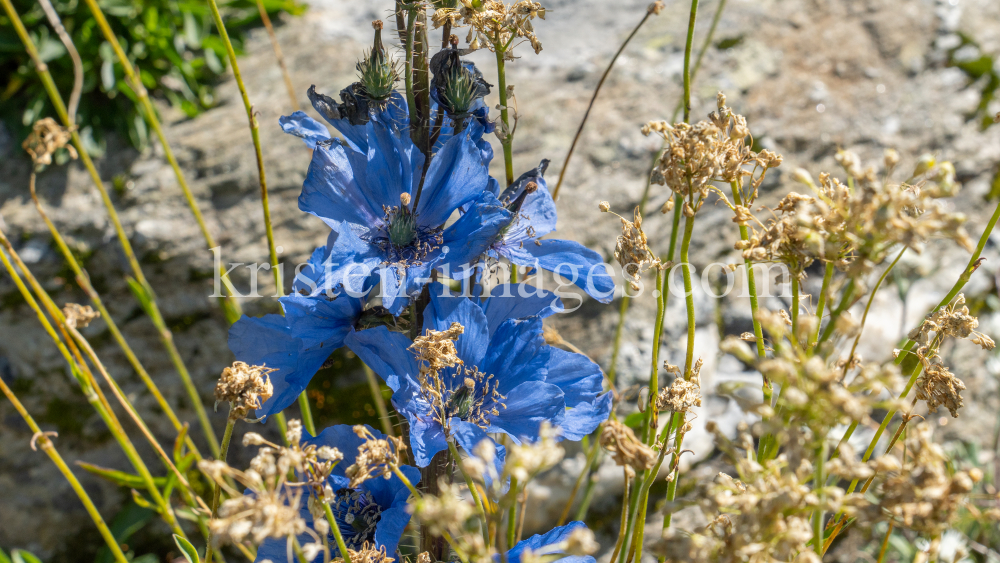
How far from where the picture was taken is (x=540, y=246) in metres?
0.85

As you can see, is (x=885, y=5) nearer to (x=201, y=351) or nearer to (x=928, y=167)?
(x=928, y=167)

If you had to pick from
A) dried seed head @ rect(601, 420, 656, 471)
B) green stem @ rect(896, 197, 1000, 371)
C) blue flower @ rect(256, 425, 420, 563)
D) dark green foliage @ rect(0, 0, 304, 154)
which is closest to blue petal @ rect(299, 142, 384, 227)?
blue flower @ rect(256, 425, 420, 563)

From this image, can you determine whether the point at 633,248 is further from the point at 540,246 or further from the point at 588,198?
the point at 588,198

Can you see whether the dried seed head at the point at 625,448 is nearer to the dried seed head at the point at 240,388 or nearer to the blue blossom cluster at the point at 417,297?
the blue blossom cluster at the point at 417,297

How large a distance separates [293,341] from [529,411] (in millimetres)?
306

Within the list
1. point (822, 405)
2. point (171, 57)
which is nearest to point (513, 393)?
point (822, 405)

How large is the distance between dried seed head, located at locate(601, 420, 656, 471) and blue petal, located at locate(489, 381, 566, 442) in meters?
0.16

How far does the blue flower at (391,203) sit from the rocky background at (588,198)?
2.96ft

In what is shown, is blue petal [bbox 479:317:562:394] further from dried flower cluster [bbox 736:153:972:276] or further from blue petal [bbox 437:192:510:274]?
dried flower cluster [bbox 736:153:972:276]

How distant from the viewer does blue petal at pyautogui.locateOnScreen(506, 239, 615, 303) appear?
0.82 meters

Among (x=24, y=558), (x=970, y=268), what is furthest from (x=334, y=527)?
(x=24, y=558)

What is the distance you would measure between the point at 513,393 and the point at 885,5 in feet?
7.83

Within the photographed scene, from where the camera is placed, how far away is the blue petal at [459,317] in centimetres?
74

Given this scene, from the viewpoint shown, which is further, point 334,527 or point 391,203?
point 391,203
